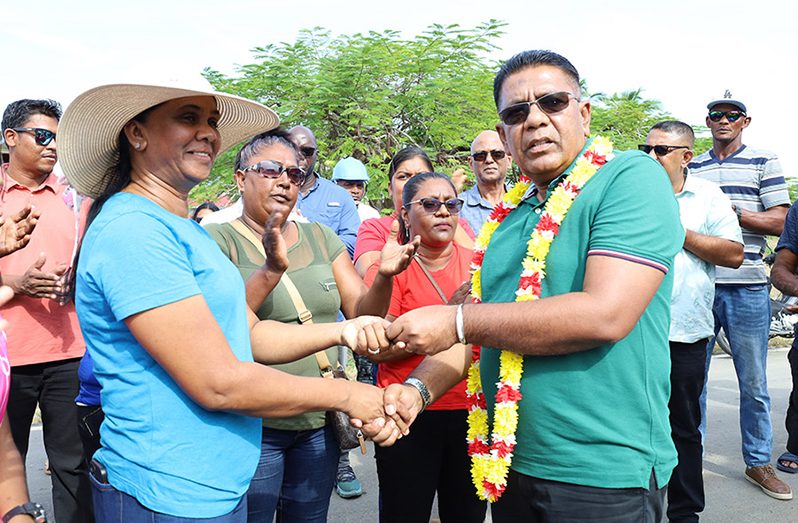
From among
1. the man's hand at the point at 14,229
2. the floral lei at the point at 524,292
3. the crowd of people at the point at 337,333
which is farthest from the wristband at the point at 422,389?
the man's hand at the point at 14,229

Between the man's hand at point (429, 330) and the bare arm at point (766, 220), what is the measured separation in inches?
155

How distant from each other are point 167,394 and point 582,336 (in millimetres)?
1202

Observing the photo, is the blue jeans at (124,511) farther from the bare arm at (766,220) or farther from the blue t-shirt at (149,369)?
the bare arm at (766,220)

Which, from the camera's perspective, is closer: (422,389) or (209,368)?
(209,368)

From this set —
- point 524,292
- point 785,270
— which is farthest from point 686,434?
point 524,292

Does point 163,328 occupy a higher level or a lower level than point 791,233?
higher

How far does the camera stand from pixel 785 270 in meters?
4.71

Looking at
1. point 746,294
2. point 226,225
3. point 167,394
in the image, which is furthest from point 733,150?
point 167,394

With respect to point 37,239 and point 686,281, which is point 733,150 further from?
point 37,239

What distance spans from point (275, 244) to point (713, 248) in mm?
2934

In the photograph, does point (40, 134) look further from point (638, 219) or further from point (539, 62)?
point (638, 219)

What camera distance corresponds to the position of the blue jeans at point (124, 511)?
194cm

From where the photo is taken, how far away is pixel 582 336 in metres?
1.95

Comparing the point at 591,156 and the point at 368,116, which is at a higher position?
the point at 591,156
